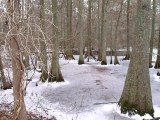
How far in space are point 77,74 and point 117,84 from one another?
371cm

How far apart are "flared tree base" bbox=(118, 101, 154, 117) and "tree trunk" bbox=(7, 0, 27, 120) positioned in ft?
11.9

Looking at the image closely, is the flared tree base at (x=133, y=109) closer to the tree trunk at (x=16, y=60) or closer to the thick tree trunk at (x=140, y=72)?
the thick tree trunk at (x=140, y=72)

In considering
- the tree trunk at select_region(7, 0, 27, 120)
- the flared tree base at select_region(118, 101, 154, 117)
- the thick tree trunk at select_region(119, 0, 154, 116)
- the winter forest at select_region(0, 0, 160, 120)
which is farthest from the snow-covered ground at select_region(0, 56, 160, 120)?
the tree trunk at select_region(7, 0, 27, 120)

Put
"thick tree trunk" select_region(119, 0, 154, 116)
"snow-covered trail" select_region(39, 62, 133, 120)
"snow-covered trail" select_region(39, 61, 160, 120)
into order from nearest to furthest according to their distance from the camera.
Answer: "thick tree trunk" select_region(119, 0, 154, 116) → "snow-covered trail" select_region(39, 61, 160, 120) → "snow-covered trail" select_region(39, 62, 133, 120)

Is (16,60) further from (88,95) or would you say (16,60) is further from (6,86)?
(6,86)

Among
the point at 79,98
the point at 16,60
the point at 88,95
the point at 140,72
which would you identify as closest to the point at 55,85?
the point at 88,95

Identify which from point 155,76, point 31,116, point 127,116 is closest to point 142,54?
point 127,116

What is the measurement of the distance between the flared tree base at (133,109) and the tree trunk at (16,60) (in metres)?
3.62

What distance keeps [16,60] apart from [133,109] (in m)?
4.39

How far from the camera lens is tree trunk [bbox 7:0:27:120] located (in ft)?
19.4

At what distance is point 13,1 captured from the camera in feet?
19.2

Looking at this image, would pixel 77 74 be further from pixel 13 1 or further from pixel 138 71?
pixel 13 1

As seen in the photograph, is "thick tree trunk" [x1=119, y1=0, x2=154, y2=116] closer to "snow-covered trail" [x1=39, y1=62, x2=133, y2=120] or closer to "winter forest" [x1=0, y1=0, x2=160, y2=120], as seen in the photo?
"winter forest" [x1=0, y1=0, x2=160, y2=120]

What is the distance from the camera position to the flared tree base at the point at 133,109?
914 cm
